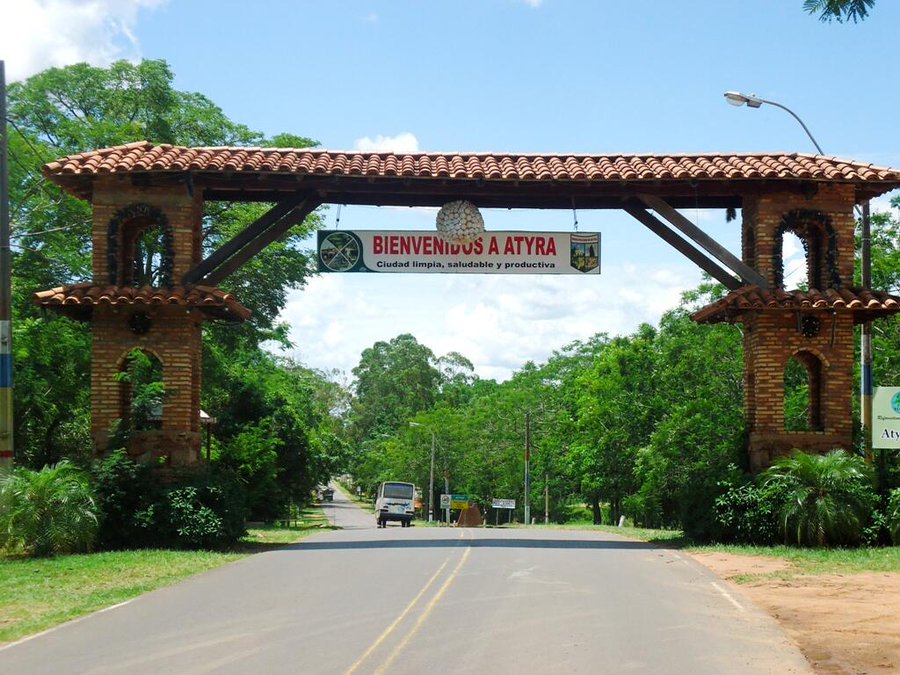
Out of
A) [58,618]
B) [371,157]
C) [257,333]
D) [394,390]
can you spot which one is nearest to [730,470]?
[371,157]

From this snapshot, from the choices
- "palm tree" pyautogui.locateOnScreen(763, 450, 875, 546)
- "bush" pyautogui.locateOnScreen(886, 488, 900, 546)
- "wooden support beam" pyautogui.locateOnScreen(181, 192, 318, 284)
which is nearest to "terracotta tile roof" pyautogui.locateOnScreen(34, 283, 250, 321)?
"wooden support beam" pyautogui.locateOnScreen(181, 192, 318, 284)

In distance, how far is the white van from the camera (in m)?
47.7

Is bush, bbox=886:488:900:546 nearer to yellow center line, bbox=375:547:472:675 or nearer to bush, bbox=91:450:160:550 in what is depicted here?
yellow center line, bbox=375:547:472:675

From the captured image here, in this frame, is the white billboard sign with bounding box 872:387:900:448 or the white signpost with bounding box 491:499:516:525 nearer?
the white billboard sign with bounding box 872:387:900:448

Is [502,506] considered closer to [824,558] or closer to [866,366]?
[866,366]

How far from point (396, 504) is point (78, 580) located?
3348cm

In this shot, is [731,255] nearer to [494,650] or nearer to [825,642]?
[825,642]

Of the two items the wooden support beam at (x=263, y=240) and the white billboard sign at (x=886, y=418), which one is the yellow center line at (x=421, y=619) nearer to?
the wooden support beam at (x=263, y=240)

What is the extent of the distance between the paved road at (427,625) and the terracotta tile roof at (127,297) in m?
5.42

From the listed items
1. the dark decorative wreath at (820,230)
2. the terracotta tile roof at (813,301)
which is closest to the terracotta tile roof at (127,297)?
the terracotta tile roof at (813,301)

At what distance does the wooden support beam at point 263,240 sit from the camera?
2116cm

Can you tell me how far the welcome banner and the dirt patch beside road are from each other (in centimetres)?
696

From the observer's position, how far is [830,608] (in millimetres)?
12602

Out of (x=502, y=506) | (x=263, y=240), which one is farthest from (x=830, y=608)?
(x=502, y=506)
